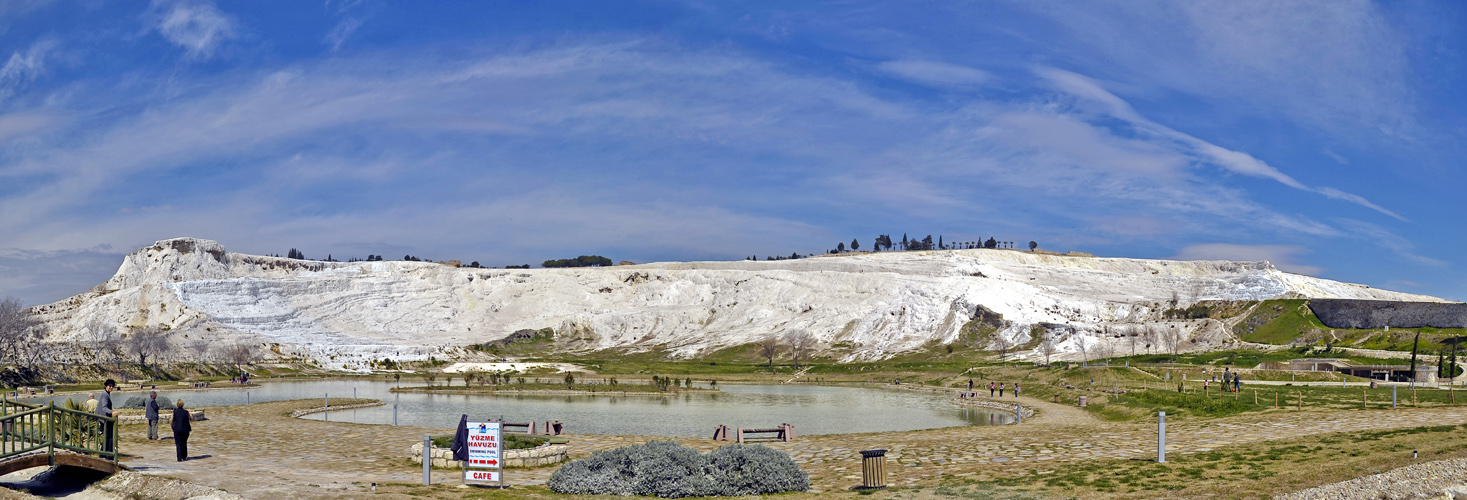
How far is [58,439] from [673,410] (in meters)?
31.8

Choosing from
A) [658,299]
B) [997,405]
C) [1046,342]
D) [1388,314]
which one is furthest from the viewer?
[658,299]

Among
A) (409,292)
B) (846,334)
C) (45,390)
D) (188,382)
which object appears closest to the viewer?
(45,390)

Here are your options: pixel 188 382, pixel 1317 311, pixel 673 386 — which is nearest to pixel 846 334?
pixel 1317 311

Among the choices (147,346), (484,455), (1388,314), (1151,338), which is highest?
(1388,314)

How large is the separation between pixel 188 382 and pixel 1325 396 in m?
75.1

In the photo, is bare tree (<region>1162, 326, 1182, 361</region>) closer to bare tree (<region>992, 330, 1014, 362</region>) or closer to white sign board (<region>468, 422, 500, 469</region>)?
bare tree (<region>992, 330, 1014, 362</region>)

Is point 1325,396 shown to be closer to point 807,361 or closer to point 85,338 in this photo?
point 807,361

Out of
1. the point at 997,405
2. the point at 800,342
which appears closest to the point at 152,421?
the point at 997,405

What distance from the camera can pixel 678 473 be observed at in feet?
63.3

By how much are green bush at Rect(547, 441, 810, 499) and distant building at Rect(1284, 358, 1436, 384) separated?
52163 millimetres

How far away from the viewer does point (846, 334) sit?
131 meters

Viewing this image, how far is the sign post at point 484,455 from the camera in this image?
65.6ft

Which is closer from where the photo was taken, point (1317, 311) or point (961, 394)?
point (961, 394)

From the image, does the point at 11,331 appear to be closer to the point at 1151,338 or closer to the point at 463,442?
the point at 463,442
